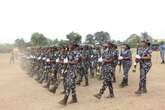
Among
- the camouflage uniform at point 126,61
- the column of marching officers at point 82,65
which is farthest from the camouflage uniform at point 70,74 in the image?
the camouflage uniform at point 126,61

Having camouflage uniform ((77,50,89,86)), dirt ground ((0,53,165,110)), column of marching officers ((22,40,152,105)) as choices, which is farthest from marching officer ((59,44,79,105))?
camouflage uniform ((77,50,89,86))

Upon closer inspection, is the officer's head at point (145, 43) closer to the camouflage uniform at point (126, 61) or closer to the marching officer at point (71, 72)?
the marching officer at point (71, 72)

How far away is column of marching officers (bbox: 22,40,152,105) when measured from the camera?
1555cm

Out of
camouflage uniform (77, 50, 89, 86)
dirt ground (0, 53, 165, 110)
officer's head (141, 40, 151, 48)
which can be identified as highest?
officer's head (141, 40, 151, 48)

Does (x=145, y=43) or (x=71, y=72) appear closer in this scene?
(x=71, y=72)

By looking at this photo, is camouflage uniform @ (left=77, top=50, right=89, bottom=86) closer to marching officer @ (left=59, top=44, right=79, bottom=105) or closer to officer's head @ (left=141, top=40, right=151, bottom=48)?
officer's head @ (left=141, top=40, right=151, bottom=48)

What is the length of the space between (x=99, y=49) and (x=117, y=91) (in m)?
6.19

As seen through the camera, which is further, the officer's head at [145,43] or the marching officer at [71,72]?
the officer's head at [145,43]

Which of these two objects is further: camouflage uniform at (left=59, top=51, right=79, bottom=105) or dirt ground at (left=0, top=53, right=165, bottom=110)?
camouflage uniform at (left=59, top=51, right=79, bottom=105)

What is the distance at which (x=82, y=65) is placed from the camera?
856 inches

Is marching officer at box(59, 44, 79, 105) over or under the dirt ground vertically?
over

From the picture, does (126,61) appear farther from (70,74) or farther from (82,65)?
(70,74)

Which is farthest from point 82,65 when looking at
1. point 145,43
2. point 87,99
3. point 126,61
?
point 145,43

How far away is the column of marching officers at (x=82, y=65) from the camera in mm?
15547
